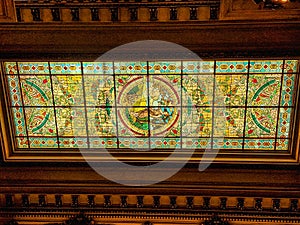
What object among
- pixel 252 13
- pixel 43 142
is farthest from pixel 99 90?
pixel 252 13

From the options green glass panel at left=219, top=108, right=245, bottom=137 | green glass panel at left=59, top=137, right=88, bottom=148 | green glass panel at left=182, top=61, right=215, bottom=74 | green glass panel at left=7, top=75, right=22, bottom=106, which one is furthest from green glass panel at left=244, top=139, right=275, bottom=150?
green glass panel at left=7, top=75, right=22, bottom=106

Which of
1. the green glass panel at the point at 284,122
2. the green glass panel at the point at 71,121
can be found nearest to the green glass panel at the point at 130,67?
the green glass panel at the point at 71,121

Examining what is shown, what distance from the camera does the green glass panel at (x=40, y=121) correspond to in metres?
7.04

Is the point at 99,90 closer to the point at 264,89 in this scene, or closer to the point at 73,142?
the point at 73,142

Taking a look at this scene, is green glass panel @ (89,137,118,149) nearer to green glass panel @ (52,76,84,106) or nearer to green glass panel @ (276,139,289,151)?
green glass panel @ (52,76,84,106)

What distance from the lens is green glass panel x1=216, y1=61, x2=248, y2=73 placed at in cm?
653

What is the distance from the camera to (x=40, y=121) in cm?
712

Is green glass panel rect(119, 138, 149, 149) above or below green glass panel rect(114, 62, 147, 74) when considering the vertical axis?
below

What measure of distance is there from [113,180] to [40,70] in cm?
221

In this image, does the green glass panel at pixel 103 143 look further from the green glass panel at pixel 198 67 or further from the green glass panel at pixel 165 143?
the green glass panel at pixel 198 67

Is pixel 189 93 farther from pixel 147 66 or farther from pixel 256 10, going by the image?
pixel 256 10

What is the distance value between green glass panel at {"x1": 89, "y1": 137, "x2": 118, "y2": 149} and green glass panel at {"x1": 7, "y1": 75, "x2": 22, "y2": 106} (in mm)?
1401

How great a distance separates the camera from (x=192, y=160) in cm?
696

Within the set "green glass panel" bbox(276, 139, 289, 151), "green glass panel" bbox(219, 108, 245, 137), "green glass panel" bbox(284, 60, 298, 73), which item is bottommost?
"green glass panel" bbox(276, 139, 289, 151)
